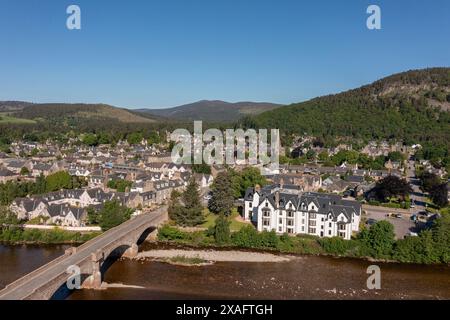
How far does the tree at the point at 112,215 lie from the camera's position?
34.8 meters

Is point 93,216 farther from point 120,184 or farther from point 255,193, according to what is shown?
point 255,193

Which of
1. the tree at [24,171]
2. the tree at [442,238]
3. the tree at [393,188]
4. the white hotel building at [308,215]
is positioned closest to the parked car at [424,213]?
the tree at [393,188]

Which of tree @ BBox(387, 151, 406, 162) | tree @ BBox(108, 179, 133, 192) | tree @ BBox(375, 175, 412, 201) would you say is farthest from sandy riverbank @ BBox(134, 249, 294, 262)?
tree @ BBox(387, 151, 406, 162)

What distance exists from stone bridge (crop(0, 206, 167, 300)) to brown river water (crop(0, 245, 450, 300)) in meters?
1.07

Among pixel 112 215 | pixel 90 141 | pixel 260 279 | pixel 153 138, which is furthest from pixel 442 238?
pixel 90 141

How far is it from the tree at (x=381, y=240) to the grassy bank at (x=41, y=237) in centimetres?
2228

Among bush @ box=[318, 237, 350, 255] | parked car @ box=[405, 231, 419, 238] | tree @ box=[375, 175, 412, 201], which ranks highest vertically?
tree @ box=[375, 175, 412, 201]

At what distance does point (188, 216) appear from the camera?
36938 mm

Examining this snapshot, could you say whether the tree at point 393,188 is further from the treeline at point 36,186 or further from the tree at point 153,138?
the tree at point 153,138

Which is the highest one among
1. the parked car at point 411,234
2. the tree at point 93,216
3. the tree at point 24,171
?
the tree at point 24,171

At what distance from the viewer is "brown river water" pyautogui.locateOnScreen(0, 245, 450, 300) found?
24.3 metres

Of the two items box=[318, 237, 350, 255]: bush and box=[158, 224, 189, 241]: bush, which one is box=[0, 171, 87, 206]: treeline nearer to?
box=[158, 224, 189, 241]: bush

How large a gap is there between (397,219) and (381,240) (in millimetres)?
8949

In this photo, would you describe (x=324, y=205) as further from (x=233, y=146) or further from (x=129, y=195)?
(x=233, y=146)
